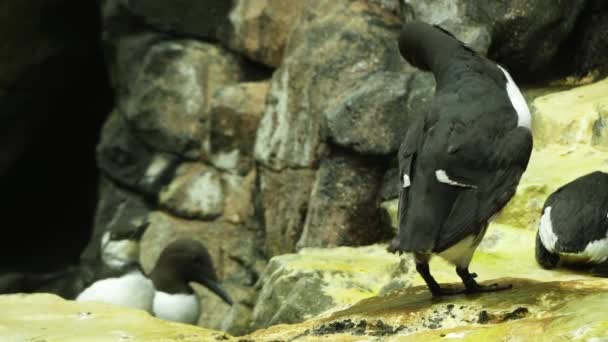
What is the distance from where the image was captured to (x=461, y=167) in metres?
4.03

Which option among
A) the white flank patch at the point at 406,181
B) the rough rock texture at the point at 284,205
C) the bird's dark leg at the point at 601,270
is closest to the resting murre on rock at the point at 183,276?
the rough rock texture at the point at 284,205

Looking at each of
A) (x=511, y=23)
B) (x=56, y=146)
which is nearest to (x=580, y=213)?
(x=511, y=23)

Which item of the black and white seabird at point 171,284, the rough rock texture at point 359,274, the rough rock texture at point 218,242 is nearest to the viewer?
the rough rock texture at point 359,274

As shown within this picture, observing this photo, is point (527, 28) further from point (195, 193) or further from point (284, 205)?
point (195, 193)

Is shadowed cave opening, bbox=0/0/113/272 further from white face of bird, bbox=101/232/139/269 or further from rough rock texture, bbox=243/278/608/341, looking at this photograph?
rough rock texture, bbox=243/278/608/341

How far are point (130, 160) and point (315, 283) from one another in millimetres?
4781

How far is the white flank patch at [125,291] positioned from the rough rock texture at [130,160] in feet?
6.54

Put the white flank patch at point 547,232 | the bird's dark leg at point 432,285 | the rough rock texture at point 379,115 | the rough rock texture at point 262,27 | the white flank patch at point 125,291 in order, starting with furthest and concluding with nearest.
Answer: the rough rock texture at point 262,27, the white flank patch at point 125,291, the rough rock texture at point 379,115, the white flank patch at point 547,232, the bird's dark leg at point 432,285

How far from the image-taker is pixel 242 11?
31.1 ft

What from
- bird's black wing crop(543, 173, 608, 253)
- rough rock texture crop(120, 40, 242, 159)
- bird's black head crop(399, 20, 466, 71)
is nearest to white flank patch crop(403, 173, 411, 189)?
bird's black head crop(399, 20, 466, 71)

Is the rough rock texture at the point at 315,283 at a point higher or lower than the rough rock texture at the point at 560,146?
lower

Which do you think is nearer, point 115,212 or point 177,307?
point 177,307

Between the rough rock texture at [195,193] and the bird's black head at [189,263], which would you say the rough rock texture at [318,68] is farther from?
the rough rock texture at [195,193]

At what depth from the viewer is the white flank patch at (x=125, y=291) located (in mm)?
7820
